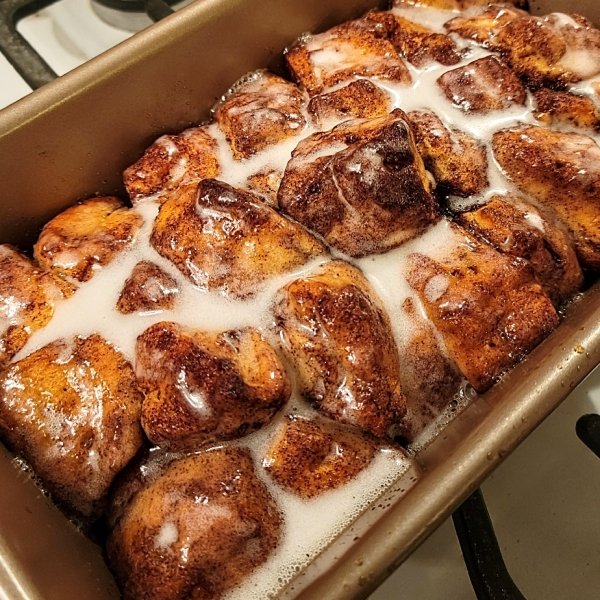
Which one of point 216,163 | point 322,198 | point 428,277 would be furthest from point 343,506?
point 216,163

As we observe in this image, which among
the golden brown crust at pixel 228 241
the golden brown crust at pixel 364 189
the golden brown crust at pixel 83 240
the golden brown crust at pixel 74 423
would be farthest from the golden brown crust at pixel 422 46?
the golden brown crust at pixel 74 423

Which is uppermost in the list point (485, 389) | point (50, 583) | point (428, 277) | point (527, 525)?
point (50, 583)

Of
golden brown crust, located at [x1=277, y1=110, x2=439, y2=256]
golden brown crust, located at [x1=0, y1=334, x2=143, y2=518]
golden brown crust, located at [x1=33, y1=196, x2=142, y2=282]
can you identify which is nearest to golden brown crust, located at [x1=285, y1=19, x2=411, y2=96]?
golden brown crust, located at [x1=277, y1=110, x2=439, y2=256]

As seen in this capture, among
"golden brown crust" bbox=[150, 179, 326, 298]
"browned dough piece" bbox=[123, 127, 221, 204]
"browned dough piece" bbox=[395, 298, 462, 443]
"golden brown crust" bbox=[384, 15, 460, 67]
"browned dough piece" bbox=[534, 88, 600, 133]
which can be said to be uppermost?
"browned dough piece" bbox=[123, 127, 221, 204]

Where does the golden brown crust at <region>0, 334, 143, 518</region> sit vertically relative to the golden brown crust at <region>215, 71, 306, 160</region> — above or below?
below

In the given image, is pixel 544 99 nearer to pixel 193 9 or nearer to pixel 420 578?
pixel 193 9

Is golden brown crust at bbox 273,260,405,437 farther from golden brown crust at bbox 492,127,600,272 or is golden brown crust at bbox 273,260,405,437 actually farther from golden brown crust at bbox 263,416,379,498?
golden brown crust at bbox 492,127,600,272

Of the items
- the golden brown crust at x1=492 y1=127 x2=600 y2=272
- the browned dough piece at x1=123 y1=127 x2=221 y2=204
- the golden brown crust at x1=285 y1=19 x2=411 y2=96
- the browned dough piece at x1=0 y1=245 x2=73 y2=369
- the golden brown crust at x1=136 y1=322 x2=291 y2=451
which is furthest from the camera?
the golden brown crust at x1=285 y1=19 x2=411 y2=96
